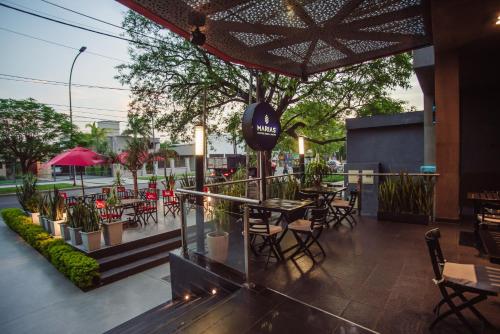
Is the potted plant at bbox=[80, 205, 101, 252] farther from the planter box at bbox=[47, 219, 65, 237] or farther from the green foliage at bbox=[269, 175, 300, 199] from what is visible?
the green foliage at bbox=[269, 175, 300, 199]

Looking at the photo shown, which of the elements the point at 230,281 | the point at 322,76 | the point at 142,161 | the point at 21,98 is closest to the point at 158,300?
the point at 230,281

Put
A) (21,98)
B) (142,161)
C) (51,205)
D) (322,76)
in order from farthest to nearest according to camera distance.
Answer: (21,98), (142,161), (322,76), (51,205)

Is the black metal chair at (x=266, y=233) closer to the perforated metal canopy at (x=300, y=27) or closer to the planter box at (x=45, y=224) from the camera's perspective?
the perforated metal canopy at (x=300, y=27)

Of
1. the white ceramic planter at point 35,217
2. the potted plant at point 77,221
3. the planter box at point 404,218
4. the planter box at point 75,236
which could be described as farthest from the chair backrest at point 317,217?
the white ceramic planter at point 35,217

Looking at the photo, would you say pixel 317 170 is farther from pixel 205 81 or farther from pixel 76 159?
pixel 76 159

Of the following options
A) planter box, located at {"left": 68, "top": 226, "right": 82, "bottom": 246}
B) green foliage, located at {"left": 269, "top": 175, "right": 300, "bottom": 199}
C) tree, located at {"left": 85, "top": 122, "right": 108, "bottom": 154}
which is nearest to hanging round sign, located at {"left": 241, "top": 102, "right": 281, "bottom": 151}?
green foliage, located at {"left": 269, "top": 175, "right": 300, "bottom": 199}

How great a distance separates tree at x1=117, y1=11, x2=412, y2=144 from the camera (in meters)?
9.19

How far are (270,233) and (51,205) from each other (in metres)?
6.92

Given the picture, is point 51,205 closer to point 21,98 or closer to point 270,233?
point 270,233

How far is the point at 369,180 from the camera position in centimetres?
962

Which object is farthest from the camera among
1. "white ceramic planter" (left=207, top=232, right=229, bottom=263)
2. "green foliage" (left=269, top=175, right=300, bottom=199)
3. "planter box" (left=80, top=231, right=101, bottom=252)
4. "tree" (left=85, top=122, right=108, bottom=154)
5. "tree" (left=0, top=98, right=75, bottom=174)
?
"tree" (left=85, top=122, right=108, bottom=154)

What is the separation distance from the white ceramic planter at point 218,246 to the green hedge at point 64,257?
127 inches

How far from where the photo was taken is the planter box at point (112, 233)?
20.1 ft

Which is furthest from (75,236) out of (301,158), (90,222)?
(301,158)
